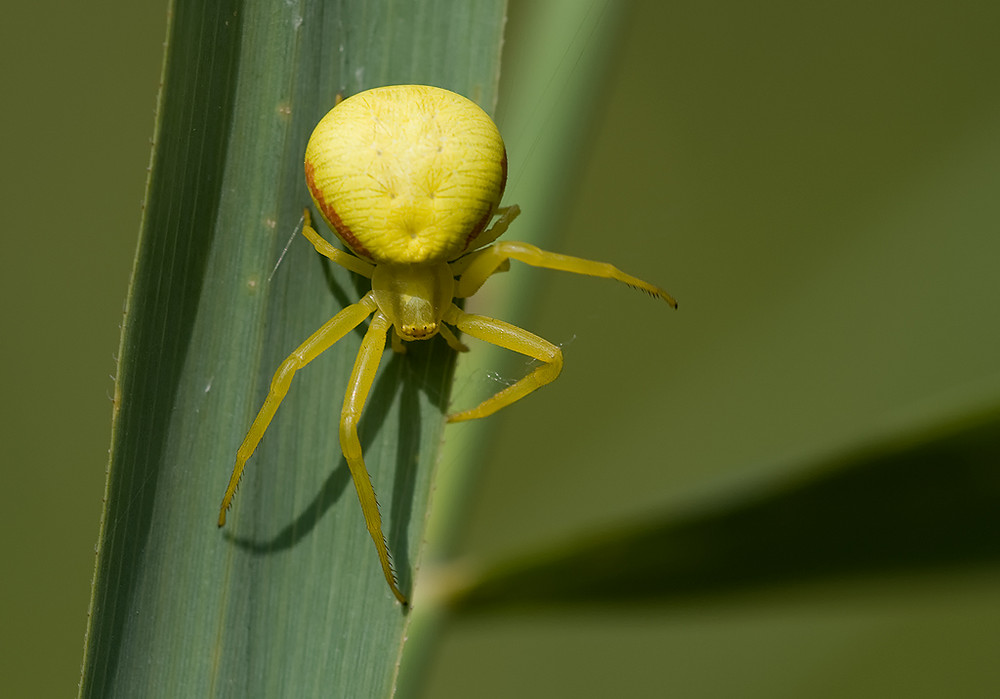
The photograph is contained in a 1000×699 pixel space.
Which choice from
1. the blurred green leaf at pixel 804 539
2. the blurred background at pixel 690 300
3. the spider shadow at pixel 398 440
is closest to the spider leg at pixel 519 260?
the spider shadow at pixel 398 440

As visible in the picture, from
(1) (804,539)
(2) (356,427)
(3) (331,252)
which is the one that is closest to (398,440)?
(2) (356,427)

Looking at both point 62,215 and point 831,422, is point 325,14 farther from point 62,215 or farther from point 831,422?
point 831,422

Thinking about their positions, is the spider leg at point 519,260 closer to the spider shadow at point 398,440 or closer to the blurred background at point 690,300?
the spider shadow at point 398,440

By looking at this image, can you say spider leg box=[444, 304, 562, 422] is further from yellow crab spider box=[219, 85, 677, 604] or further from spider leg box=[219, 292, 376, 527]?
spider leg box=[219, 292, 376, 527]

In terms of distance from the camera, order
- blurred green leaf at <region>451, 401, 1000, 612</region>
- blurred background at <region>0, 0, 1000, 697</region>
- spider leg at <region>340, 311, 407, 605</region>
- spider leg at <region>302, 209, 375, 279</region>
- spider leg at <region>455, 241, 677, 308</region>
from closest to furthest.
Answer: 1. blurred green leaf at <region>451, 401, 1000, 612</region>
2. spider leg at <region>340, 311, 407, 605</region>
3. spider leg at <region>302, 209, 375, 279</region>
4. spider leg at <region>455, 241, 677, 308</region>
5. blurred background at <region>0, 0, 1000, 697</region>

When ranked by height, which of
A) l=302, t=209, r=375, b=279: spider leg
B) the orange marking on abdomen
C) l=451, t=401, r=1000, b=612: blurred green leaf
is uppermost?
the orange marking on abdomen

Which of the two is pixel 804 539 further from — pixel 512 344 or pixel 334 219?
pixel 334 219

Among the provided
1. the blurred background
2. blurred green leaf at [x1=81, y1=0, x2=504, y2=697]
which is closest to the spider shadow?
blurred green leaf at [x1=81, y1=0, x2=504, y2=697]

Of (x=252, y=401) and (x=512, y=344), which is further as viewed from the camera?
(x=512, y=344)
